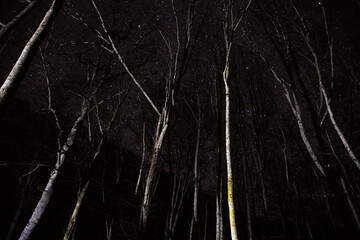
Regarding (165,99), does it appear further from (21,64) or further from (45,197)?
(45,197)

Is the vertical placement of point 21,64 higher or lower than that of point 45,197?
higher

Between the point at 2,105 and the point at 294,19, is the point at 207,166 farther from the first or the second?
the point at 2,105

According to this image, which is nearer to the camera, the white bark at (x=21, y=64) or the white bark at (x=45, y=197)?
the white bark at (x=21, y=64)

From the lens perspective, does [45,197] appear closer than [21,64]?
No

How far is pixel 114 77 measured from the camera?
259 inches

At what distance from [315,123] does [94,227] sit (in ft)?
44.5

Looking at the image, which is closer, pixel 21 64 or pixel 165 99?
pixel 21 64

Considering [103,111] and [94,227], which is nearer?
[103,111]

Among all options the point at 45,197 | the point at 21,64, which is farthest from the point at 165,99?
the point at 45,197

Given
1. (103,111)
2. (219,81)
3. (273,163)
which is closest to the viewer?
(219,81)

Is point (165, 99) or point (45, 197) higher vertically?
point (165, 99)

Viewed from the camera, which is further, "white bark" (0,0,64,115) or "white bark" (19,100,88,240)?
"white bark" (19,100,88,240)

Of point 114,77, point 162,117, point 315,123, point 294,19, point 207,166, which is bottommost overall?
point 162,117

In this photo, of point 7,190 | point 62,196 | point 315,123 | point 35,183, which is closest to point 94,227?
point 62,196
